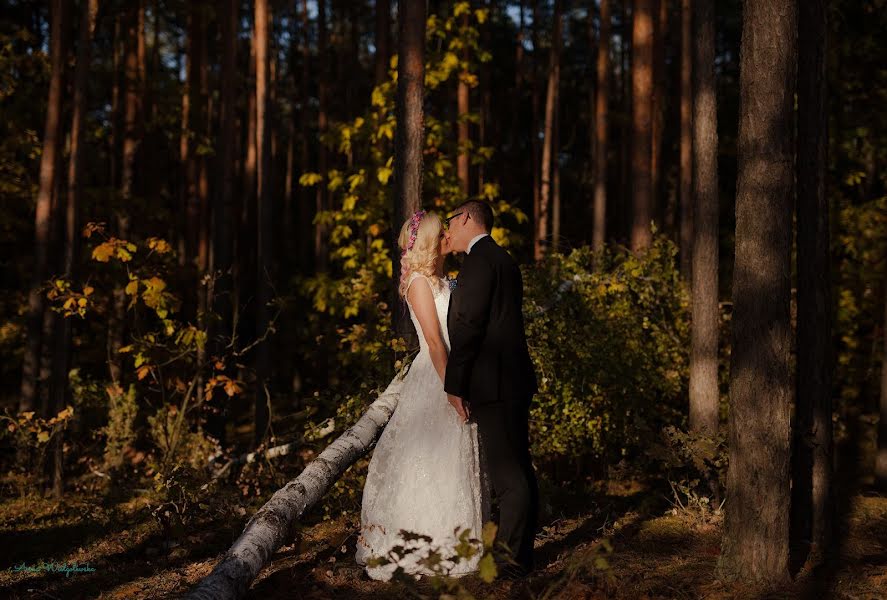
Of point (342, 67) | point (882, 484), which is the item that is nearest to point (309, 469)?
point (882, 484)

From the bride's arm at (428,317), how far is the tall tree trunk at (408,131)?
9.58 ft

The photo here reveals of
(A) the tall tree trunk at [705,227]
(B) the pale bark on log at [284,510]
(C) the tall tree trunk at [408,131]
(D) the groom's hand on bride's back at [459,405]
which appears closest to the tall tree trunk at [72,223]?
(C) the tall tree trunk at [408,131]

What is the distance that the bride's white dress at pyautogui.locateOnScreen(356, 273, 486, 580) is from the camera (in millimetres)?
5535

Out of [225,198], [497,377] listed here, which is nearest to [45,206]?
[225,198]

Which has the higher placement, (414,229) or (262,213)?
(262,213)

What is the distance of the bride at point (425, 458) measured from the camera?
218 inches

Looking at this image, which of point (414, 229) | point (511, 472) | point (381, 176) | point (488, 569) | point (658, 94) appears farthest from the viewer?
point (658, 94)

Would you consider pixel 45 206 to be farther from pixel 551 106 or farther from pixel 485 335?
pixel 551 106

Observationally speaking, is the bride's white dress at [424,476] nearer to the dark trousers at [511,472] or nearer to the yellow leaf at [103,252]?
the dark trousers at [511,472]

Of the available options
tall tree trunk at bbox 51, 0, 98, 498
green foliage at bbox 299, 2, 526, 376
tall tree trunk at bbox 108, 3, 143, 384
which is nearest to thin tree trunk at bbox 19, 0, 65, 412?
tall tree trunk at bbox 51, 0, 98, 498

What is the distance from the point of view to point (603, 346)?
9.76 meters

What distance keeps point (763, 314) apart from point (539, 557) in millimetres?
2421

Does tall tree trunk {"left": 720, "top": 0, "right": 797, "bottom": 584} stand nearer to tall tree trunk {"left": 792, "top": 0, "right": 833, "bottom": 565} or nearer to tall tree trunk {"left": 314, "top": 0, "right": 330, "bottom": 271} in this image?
tall tree trunk {"left": 792, "top": 0, "right": 833, "bottom": 565}

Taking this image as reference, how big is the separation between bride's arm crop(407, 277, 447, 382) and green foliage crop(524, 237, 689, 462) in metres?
3.76
